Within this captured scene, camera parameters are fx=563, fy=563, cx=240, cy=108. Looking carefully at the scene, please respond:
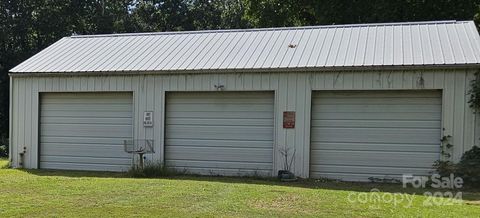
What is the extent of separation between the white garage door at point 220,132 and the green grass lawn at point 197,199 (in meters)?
1.91

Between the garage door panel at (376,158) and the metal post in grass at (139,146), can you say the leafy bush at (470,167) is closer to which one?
the garage door panel at (376,158)

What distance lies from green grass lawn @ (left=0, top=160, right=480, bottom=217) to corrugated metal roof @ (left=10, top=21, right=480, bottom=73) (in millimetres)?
3276

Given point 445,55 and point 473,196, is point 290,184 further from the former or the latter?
point 445,55

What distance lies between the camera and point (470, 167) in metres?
12.1

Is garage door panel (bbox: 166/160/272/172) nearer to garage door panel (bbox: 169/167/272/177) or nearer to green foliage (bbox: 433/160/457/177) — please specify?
garage door panel (bbox: 169/167/272/177)

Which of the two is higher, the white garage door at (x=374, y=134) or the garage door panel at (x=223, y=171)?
the white garage door at (x=374, y=134)

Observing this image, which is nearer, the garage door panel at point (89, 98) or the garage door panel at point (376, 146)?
the garage door panel at point (376, 146)

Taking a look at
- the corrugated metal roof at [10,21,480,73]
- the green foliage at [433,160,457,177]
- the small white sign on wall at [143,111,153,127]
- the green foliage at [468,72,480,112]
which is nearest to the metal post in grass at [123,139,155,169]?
the small white sign on wall at [143,111,153,127]

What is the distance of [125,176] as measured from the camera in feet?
45.0

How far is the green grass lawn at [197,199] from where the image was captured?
8258mm

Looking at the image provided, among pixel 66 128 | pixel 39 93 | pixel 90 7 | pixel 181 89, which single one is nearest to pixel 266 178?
pixel 181 89

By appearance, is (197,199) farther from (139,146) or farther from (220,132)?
(139,146)

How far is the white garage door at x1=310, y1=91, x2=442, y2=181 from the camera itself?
13250 millimetres

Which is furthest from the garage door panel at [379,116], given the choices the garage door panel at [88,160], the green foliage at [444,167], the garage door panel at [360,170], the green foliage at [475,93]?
the garage door panel at [88,160]
